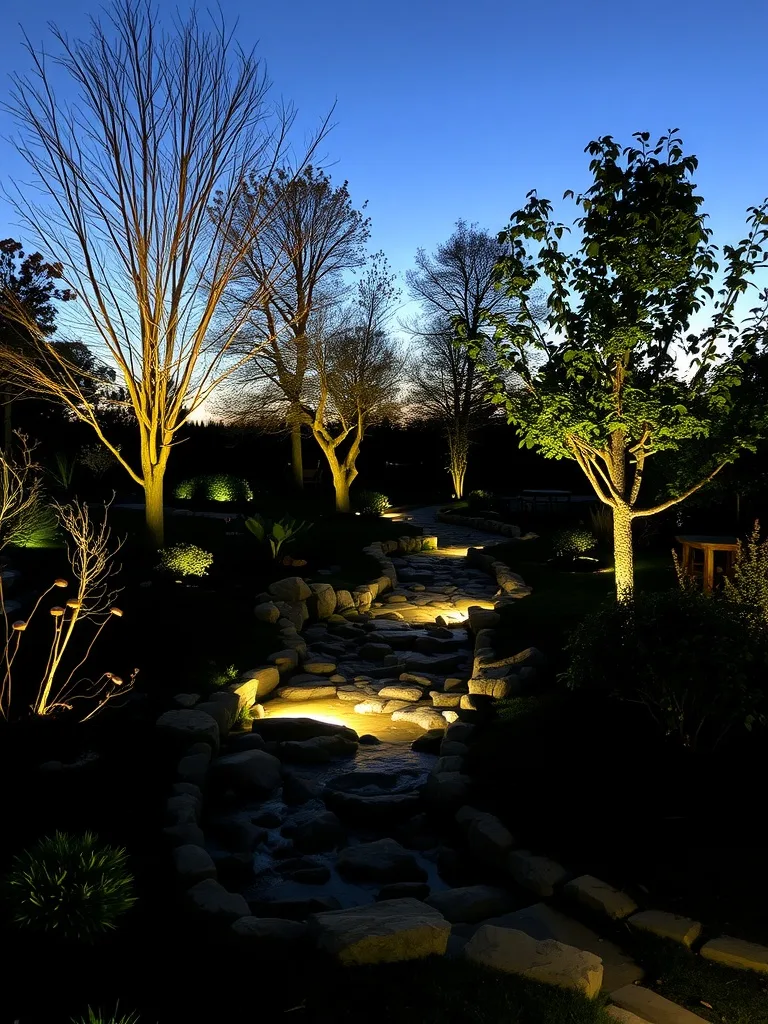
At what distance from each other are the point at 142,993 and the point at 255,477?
26.6m

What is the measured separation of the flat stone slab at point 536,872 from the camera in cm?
341

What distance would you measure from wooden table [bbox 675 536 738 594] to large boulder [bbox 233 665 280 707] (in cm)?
493

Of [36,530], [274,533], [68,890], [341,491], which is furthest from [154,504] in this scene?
[341,491]

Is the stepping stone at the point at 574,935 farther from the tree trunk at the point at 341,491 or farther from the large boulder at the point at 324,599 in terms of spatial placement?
the tree trunk at the point at 341,491

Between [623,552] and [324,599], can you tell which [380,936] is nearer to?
[623,552]

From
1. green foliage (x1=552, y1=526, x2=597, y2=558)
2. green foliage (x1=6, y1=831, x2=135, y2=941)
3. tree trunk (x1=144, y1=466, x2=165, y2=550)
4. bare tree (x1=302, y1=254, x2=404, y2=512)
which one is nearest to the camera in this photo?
green foliage (x1=6, y1=831, x2=135, y2=941)

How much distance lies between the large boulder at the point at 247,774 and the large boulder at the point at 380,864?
938 mm

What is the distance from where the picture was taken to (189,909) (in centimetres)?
309

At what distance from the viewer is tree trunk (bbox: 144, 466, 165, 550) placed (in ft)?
32.2

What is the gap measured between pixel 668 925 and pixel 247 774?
2.62 metres

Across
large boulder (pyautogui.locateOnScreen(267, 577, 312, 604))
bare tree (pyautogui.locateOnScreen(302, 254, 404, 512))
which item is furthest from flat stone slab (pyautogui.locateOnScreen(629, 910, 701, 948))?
bare tree (pyautogui.locateOnScreen(302, 254, 404, 512))

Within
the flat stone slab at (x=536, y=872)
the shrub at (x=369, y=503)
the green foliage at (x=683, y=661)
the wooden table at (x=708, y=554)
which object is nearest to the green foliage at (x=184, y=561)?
the green foliage at (x=683, y=661)

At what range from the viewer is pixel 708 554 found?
8.97m

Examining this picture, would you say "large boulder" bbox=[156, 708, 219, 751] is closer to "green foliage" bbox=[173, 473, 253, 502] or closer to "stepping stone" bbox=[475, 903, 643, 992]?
"stepping stone" bbox=[475, 903, 643, 992]
